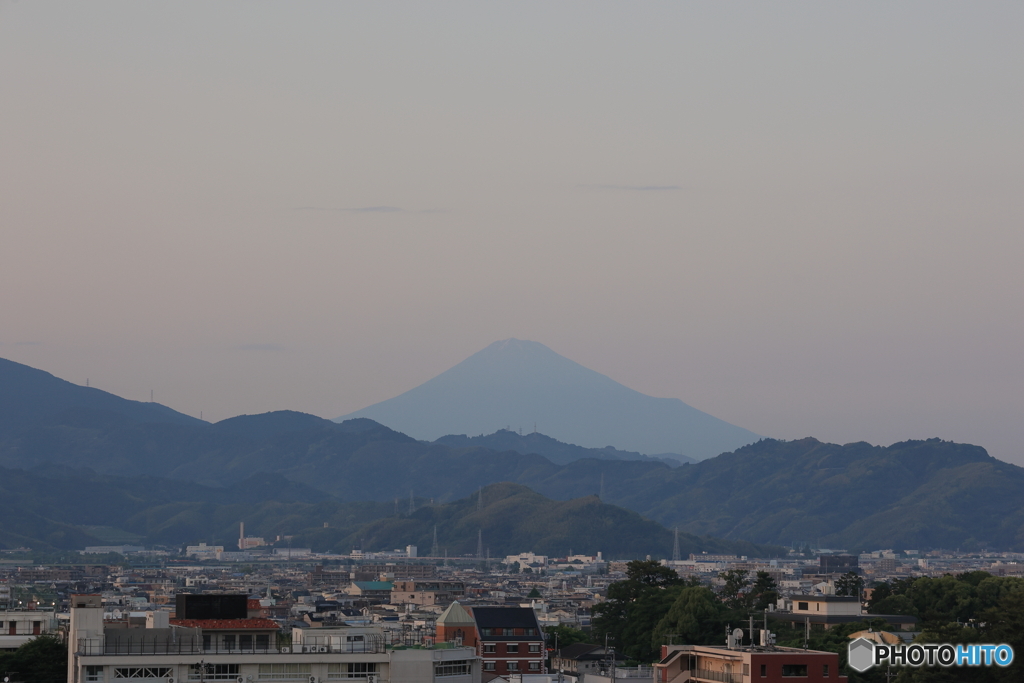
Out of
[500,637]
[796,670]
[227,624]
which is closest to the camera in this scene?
[227,624]

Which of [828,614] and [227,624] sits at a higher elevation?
[227,624]

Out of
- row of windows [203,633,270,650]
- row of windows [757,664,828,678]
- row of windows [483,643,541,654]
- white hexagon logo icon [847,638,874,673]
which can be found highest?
row of windows [203,633,270,650]

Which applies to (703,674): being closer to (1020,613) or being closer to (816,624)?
(1020,613)

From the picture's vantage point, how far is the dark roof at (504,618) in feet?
278

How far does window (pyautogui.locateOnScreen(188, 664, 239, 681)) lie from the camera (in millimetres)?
48844

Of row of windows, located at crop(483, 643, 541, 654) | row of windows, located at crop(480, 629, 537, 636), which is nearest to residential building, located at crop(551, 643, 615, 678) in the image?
row of windows, located at crop(483, 643, 541, 654)

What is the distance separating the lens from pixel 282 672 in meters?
49.3

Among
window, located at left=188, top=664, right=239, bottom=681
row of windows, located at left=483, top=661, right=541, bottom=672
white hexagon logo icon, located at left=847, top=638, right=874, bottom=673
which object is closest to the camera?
window, located at left=188, top=664, right=239, bottom=681

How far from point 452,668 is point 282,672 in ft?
19.2

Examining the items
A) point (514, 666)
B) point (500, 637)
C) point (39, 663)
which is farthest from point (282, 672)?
point (500, 637)

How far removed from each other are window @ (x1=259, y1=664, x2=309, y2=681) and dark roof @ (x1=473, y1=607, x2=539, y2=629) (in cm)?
3482

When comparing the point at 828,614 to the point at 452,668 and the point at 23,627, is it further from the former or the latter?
the point at 452,668

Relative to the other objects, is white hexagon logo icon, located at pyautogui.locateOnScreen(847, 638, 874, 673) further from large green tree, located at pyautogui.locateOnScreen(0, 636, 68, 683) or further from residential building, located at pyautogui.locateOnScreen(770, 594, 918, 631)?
residential building, located at pyautogui.locateOnScreen(770, 594, 918, 631)

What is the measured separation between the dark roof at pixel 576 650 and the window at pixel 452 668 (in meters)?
40.5
